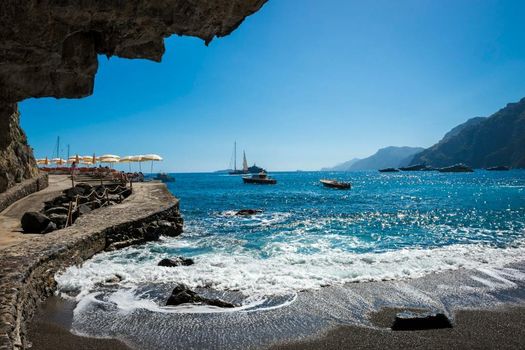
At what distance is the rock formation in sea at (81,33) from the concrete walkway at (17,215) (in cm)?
484

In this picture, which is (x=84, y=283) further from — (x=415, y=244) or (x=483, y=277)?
(x=415, y=244)

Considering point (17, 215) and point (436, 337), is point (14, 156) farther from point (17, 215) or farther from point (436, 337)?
point (436, 337)

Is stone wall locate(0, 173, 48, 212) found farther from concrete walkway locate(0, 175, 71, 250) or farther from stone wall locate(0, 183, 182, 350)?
stone wall locate(0, 183, 182, 350)

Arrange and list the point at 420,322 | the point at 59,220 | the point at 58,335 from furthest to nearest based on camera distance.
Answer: the point at 59,220
the point at 420,322
the point at 58,335

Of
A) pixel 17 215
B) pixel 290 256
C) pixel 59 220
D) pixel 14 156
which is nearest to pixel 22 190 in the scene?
pixel 14 156

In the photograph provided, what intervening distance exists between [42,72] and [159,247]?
942 cm

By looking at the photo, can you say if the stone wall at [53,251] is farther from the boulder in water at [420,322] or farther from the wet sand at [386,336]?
the boulder in water at [420,322]

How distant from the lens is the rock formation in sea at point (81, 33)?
7980 millimetres

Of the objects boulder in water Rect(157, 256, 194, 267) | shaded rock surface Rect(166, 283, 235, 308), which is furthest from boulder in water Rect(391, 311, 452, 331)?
boulder in water Rect(157, 256, 194, 267)

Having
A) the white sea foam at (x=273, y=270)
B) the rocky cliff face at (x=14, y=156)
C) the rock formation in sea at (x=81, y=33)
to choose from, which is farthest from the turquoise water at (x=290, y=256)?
the rocky cliff face at (x=14, y=156)

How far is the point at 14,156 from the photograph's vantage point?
73.9 ft

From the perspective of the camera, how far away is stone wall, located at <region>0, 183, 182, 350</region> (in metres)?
6.82

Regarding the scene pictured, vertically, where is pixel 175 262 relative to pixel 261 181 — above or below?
below

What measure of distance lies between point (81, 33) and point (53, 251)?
6702 millimetres
